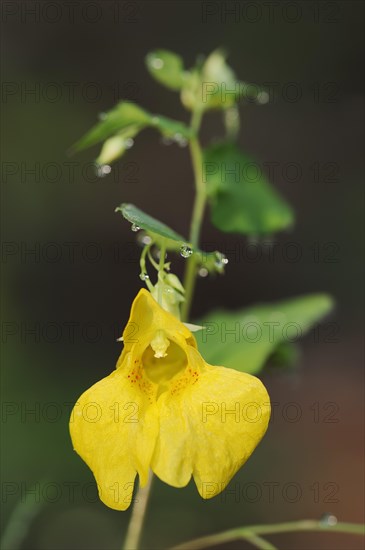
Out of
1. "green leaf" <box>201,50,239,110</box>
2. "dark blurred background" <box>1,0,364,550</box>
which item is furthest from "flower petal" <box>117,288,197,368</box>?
"dark blurred background" <box>1,0,364,550</box>

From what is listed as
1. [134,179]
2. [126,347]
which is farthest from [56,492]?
[126,347]

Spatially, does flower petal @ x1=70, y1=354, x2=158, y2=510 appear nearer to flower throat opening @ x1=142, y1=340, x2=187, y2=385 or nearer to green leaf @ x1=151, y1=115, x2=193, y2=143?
flower throat opening @ x1=142, y1=340, x2=187, y2=385

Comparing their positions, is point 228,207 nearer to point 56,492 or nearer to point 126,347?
point 126,347

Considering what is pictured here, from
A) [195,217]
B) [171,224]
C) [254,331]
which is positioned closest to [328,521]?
[254,331]

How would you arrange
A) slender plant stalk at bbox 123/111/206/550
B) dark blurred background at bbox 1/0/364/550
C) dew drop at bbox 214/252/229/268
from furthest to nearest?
dark blurred background at bbox 1/0/364/550 → slender plant stalk at bbox 123/111/206/550 → dew drop at bbox 214/252/229/268

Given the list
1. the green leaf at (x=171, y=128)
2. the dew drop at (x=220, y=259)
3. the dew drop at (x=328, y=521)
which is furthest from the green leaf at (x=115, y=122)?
the dew drop at (x=328, y=521)

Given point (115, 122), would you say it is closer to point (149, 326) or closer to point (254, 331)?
point (149, 326)
